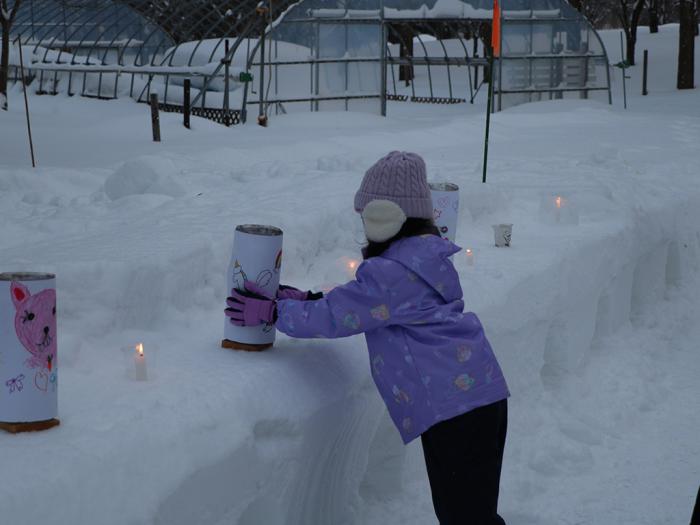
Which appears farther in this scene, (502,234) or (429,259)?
(502,234)

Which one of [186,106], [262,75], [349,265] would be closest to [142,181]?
[349,265]

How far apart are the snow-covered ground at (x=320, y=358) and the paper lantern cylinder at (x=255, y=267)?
0.07 meters

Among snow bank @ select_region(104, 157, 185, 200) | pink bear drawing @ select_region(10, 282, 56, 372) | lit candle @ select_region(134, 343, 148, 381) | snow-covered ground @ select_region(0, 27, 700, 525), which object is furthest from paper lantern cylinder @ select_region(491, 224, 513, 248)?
pink bear drawing @ select_region(10, 282, 56, 372)

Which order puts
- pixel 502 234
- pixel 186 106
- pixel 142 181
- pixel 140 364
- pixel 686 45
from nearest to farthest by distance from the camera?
1. pixel 140 364
2. pixel 502 234
3. pixel 142 181
4. pixel 186 106
5. pixel 686 45

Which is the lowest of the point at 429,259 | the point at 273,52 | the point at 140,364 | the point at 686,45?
the point at 140,364

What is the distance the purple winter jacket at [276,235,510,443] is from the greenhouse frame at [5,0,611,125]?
14.6 m

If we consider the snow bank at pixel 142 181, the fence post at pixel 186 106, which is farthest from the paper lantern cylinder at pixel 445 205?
the fence post at pixel 186 106

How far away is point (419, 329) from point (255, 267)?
722mm

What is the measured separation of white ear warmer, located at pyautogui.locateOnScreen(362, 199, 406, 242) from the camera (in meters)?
3.59

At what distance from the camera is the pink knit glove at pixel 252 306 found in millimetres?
3957

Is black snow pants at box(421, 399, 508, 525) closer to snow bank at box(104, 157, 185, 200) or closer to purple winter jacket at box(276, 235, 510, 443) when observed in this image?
purple winter jacket at box(276, 235, 510, 443)

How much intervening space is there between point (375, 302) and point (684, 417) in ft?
10.6

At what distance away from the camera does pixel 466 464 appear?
11.6ft

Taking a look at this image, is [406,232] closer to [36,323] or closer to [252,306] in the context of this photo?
[252,306]
